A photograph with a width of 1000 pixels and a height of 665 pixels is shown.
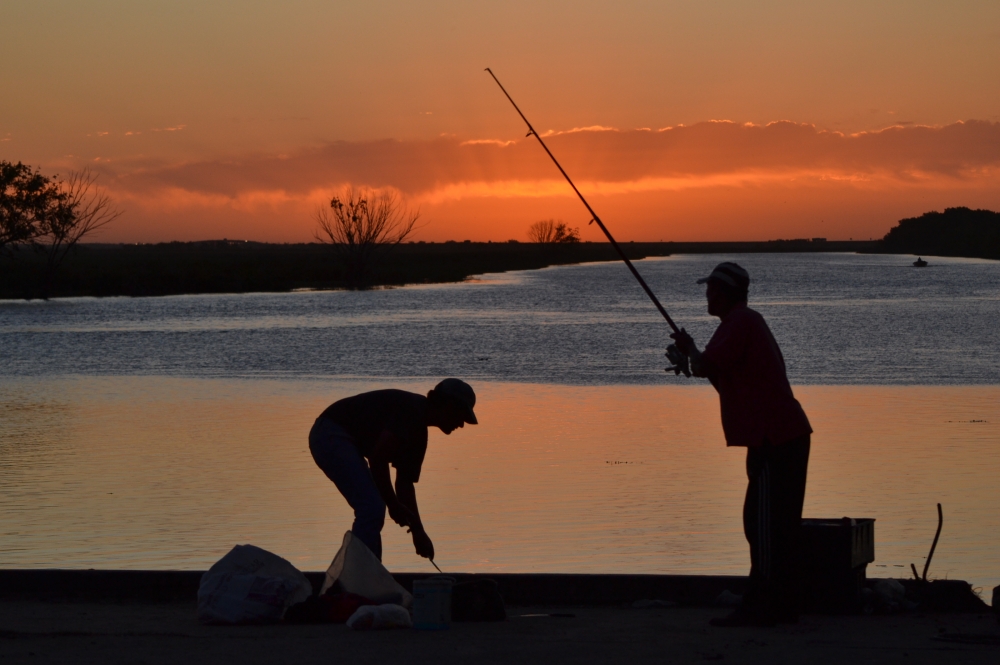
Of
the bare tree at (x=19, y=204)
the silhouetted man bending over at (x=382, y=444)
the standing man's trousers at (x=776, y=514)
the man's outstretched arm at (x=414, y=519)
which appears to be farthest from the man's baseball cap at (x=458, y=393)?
the bare tree at (x=19, y=204)

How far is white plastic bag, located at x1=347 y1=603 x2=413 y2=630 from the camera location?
18.1 ft

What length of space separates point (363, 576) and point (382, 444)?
60 cm

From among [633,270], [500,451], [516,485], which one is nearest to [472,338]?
[500,451]

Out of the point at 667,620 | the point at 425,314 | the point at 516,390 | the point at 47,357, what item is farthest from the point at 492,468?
the point at 425,314

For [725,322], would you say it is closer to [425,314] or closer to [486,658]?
[486,658]

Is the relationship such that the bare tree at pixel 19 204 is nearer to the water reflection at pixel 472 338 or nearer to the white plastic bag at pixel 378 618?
the water reflection at pixel 472 338

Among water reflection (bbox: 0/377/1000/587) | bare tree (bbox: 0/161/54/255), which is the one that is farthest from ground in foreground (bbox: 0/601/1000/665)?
bare tree (bbox: 0/161/54/255)

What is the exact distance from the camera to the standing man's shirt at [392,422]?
5.78 meters

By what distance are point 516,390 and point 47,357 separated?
1154cm

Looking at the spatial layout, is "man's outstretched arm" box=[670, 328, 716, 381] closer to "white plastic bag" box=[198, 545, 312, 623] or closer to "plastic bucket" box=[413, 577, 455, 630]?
"plastic bucket" box=[413, 577, 455, 630]

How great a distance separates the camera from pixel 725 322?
5.65 metres

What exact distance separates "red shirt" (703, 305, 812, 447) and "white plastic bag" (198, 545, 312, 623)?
2121mm

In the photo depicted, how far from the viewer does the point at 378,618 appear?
18.1 ft

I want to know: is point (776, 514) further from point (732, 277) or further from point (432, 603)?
point (432, 603)
